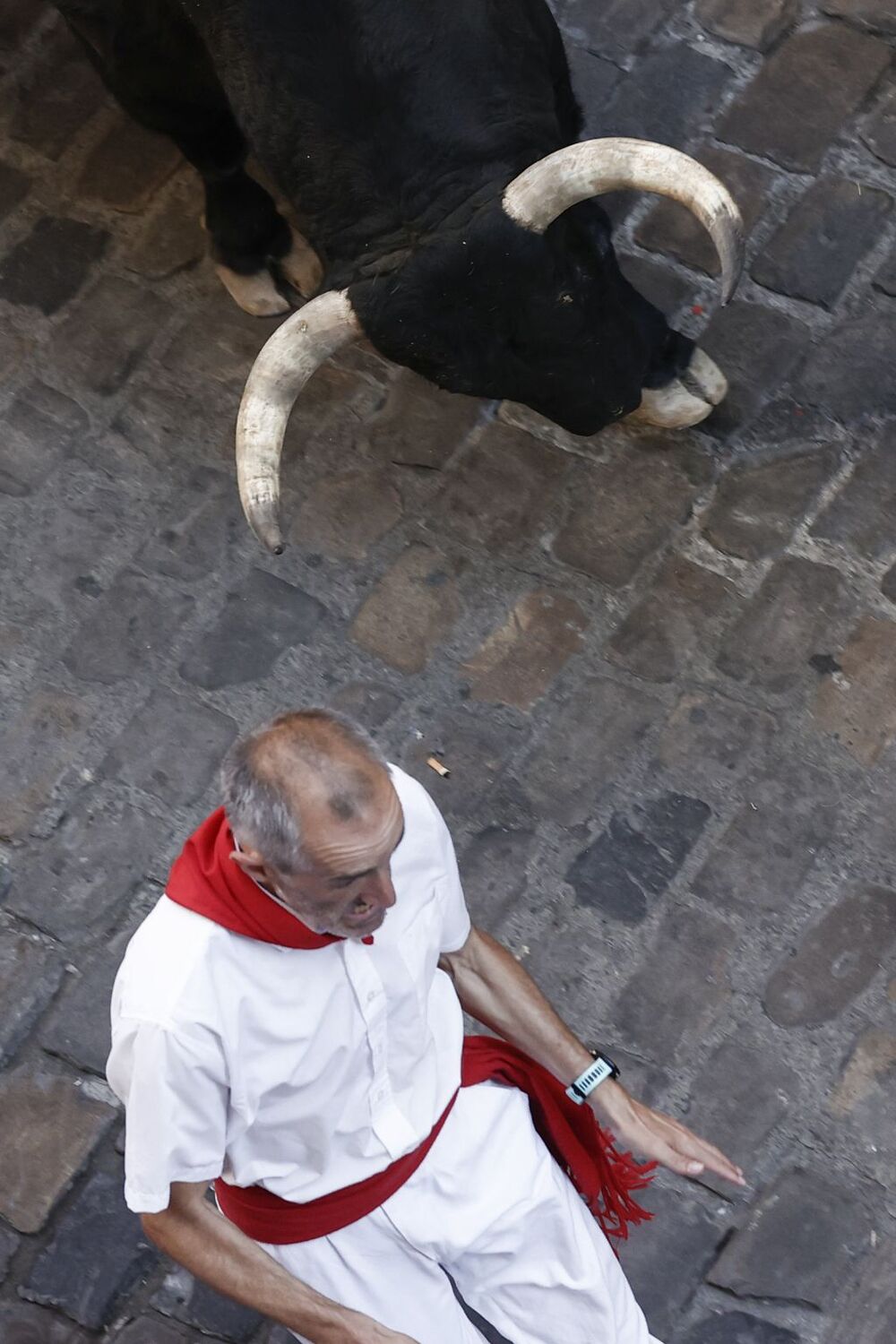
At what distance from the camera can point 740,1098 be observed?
368 cm

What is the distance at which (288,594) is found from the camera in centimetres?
452

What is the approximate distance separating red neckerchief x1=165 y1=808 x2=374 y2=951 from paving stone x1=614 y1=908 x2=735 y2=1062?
1.35m

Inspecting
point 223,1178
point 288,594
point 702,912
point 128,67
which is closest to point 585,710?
point 702,912

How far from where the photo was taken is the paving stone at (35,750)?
428 cm

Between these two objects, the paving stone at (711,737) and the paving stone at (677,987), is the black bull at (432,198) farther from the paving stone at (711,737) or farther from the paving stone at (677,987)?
the paving stone at (677,987)

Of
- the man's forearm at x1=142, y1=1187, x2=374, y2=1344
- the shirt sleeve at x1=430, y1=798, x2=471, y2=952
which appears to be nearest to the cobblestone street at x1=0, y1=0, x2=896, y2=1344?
the shirt sleeve at x1=430, y1=798, x2=471, y2=952

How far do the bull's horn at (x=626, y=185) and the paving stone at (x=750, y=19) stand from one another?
1.81 meters

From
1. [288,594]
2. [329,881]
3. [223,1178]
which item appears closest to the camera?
[329,881]

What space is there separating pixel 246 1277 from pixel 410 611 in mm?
2127

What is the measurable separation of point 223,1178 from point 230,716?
5.50 ft

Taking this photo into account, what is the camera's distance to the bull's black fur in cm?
378

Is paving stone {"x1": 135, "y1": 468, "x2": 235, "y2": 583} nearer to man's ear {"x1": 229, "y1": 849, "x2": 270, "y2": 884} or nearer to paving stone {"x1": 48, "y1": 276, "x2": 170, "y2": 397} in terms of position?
paving stone {"x1": 48, "y1": 276, "x2": 170, "y2": 397}

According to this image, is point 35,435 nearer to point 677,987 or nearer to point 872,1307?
point 677,987

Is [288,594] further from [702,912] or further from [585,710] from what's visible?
[702,912]
